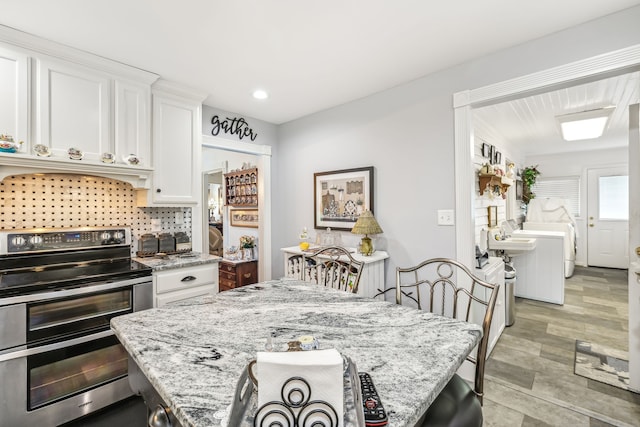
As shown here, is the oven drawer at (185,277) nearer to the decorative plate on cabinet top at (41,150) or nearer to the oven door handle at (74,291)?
the oven door handle at (74,291)

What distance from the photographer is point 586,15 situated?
170cm

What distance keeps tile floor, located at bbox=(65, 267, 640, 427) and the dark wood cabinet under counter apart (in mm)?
1806

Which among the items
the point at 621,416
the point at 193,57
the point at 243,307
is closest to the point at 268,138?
the point at 193,57

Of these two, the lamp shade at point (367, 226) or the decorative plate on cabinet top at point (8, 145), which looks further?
the lamp shade at point (367, 226)

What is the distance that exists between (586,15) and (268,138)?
2.95 m

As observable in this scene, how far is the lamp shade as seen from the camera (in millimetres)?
2605

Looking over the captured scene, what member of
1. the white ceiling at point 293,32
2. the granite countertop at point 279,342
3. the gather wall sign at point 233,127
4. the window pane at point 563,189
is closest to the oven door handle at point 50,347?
the granite countertop at point 279,342

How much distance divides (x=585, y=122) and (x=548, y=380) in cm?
284

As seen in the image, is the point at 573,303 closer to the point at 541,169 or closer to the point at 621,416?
the point at 621,416

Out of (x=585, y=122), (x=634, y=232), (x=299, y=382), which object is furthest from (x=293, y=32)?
(x=585, y=122)

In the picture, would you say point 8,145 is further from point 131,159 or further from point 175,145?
point 175,145

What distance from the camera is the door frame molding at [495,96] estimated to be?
170 cm

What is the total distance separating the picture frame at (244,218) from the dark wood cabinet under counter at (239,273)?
57cm

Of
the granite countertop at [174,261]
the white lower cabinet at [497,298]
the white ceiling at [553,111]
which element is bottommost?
the white lower cabinet at [497,298]
